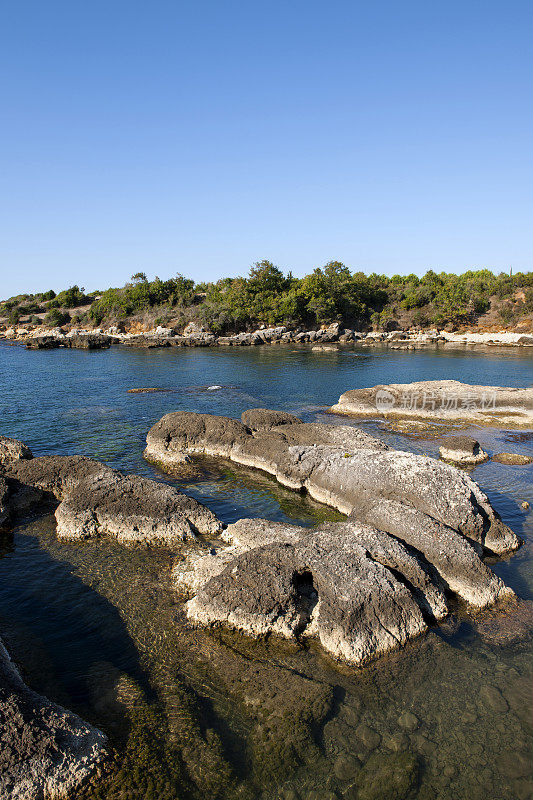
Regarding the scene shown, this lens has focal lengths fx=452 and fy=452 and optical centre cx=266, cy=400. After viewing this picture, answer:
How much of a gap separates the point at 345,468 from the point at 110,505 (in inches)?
335

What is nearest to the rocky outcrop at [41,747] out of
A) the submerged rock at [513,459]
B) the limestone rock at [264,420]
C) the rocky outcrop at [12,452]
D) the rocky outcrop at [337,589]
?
the rocky outcrop at [337,589]

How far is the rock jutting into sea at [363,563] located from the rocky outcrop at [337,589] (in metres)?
0.02

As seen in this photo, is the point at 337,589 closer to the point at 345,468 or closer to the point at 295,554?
the point at 295,554

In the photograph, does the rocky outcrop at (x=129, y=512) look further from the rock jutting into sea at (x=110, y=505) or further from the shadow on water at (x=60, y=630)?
the shadow on water at (x=60, y=630)

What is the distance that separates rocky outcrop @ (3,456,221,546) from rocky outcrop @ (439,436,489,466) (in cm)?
1364

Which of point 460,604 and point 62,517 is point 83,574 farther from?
point 460,604

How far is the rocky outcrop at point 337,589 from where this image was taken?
33.1 ft

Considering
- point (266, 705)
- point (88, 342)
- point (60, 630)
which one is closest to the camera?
point (266, 705)

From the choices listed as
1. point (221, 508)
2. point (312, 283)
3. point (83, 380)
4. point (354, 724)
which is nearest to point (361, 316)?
point (312, 283)

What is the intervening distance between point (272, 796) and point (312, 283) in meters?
96.3

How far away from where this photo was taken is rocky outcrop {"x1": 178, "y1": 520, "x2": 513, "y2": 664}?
10.1 metres

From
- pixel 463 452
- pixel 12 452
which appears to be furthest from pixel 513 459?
pixel 12 452

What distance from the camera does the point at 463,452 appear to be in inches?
893

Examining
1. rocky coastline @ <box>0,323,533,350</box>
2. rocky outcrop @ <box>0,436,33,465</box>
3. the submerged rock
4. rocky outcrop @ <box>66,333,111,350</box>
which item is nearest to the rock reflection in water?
rocky outcrop @ <box>0,436,33,465</box>
